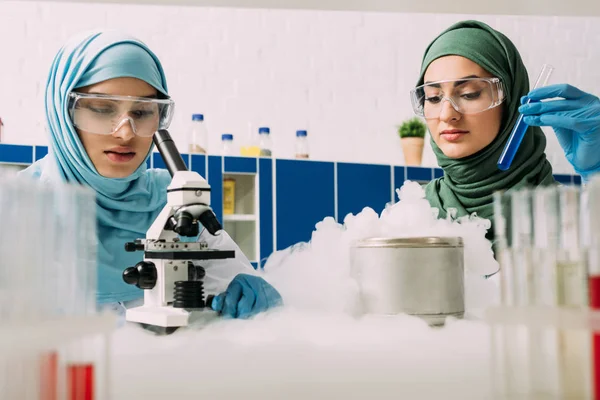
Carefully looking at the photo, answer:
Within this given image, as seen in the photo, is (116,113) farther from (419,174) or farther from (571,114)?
(419,174)

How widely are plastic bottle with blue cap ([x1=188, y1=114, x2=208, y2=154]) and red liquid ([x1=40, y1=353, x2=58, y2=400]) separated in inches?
104

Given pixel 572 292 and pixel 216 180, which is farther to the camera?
pixel 216 180

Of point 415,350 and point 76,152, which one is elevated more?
point 76,152

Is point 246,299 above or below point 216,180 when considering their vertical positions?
below

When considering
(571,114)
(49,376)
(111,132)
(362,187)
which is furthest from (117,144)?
(362,187)

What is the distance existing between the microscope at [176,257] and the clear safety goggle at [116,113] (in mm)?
644

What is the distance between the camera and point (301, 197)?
3258mm

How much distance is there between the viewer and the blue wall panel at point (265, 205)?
3.16 metres

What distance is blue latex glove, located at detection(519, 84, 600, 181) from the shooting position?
188 centimetres

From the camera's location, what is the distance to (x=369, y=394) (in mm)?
670

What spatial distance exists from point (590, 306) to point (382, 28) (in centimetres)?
326

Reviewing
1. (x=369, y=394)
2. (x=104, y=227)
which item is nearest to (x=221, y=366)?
(x=369, y=394)

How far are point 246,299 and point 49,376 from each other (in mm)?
616

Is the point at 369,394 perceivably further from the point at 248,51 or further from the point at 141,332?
the point at 248,51
